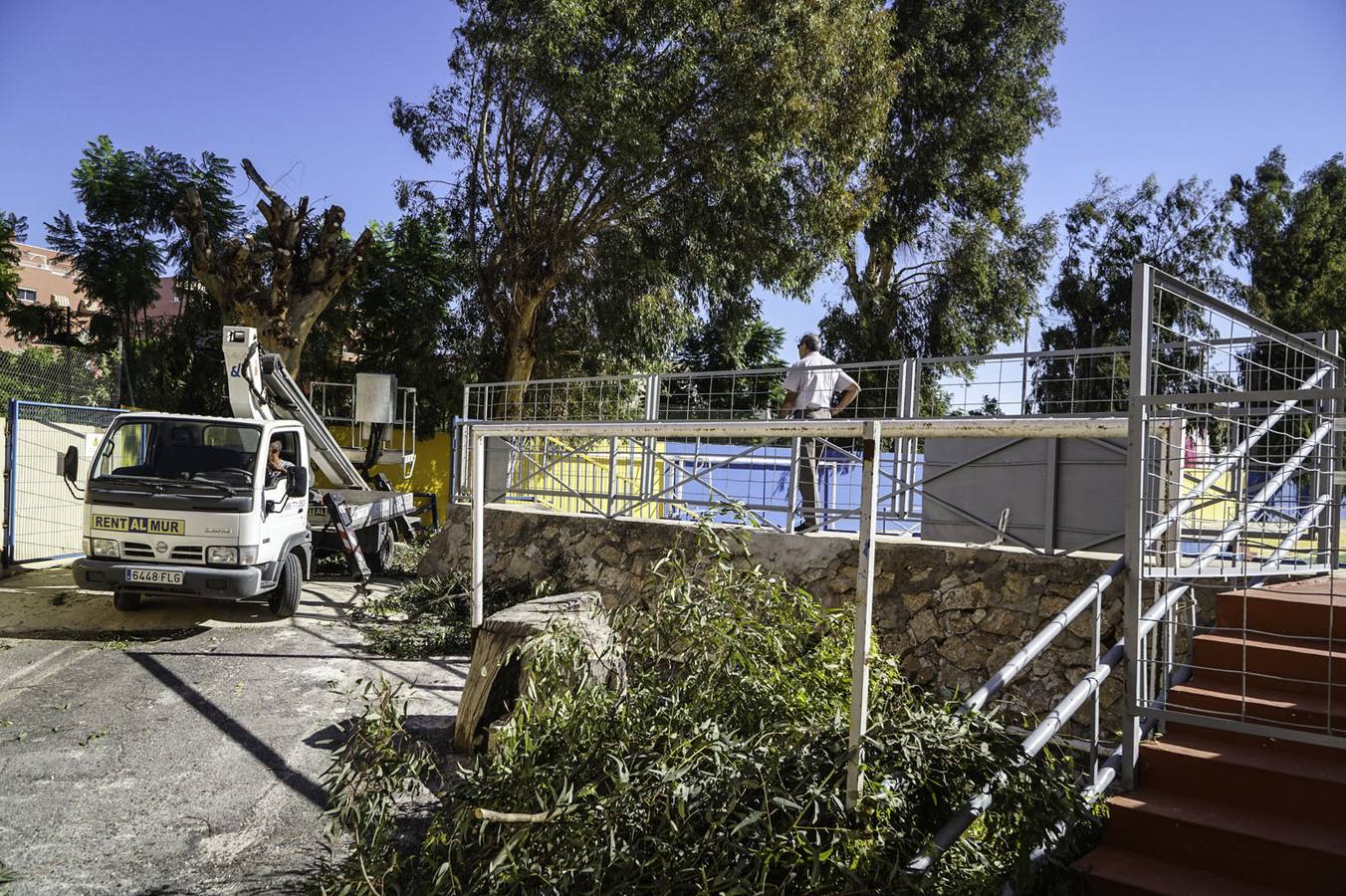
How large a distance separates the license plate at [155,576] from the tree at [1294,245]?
2728 cm

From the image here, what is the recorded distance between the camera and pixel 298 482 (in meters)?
9.16

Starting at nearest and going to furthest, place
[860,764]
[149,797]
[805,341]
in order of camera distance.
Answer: [860,764] < [149,797] < [805,341]

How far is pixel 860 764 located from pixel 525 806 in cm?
111

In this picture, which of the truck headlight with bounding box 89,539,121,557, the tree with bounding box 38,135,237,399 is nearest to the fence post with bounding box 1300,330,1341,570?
the truck headlight with bounding box 89,539,121,557

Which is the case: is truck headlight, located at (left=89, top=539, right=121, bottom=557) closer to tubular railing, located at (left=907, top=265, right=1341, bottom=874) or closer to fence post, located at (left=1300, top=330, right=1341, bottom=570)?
tubular railing, located at (left=907, top=265, right=1341, bottom=874)

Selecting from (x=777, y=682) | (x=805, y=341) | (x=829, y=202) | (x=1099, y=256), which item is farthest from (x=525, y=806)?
(x=1099, y=256)

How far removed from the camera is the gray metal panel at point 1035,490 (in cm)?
652

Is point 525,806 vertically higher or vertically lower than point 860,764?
lower

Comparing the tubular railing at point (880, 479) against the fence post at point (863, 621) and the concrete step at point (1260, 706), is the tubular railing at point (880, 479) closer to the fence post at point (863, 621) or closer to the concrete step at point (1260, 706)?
the fence post at point (863, 621)

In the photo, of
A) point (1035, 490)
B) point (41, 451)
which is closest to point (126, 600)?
point (41, 451)

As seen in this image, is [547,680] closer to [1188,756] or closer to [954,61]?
[1188,756]

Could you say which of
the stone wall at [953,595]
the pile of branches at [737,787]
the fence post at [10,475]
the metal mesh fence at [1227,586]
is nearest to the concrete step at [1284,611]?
the metal mesh fence at [1227,586]

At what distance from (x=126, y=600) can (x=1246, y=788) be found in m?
9.53

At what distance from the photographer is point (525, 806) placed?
9.86 feet
